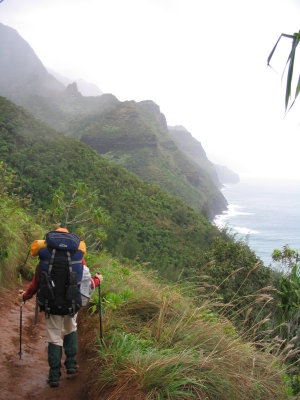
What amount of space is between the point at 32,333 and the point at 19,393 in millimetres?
1187

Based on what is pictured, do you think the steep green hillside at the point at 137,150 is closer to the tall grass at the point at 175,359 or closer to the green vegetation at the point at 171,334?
the green vegetation at the point at 171,334

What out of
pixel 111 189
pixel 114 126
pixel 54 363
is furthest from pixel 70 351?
pixel 114 126

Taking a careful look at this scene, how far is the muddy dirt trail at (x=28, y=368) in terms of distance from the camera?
10.0ft

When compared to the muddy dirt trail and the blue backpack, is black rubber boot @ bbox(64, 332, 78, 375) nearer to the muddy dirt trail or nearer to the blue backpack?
the muddy dirt trail

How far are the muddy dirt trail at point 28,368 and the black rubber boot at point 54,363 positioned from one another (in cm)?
8

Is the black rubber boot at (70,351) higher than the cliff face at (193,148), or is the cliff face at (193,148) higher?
the cliff face at (193,148)

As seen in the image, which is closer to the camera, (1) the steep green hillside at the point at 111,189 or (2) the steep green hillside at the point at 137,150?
(1) the steep green hillside at the point at 111,189

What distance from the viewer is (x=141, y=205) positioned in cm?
3716

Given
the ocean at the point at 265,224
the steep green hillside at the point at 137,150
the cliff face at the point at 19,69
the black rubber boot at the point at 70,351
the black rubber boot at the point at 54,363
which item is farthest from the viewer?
the cliff face at the point at 19,69

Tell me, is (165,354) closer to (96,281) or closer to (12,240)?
(96,281)

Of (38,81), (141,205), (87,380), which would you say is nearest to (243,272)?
(87,380)

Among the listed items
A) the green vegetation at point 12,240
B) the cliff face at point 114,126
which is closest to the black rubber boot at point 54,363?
the green vegetation at point 12,240

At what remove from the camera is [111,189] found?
35.9 metres

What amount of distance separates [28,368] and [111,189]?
3265cm
